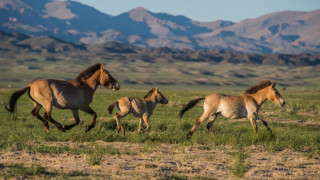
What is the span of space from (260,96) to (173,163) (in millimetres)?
5344

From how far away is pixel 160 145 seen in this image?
42.3 feet

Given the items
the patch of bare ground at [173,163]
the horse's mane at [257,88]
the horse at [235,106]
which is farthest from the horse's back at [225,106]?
the patch of bare ground at [173,163]

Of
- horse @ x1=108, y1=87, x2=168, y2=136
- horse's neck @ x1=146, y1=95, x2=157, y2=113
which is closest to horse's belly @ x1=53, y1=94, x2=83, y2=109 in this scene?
horse @ x1=108, y1=87, x2=168, y2=136

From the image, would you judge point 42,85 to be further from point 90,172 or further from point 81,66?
point 81,66

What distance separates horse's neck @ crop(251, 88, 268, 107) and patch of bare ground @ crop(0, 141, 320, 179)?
7.95 ft

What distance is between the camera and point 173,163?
10250 millimetres

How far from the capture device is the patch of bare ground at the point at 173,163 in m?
9.27

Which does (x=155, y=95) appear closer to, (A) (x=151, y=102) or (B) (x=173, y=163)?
(A) (x=151, y=102)

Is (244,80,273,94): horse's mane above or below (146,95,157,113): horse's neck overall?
above

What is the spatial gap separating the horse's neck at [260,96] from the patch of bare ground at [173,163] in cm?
242

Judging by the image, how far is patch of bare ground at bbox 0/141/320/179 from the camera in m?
9.27

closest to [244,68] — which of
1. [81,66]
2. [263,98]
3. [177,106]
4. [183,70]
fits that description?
[183,70]

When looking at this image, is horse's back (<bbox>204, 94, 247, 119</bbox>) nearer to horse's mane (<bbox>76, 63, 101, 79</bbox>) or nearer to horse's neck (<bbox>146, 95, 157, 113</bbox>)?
horse's neck (<bbox>146, 95, 157, 113</bbox>)

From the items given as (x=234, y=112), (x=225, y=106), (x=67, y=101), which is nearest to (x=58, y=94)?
(x=67, y=101)
